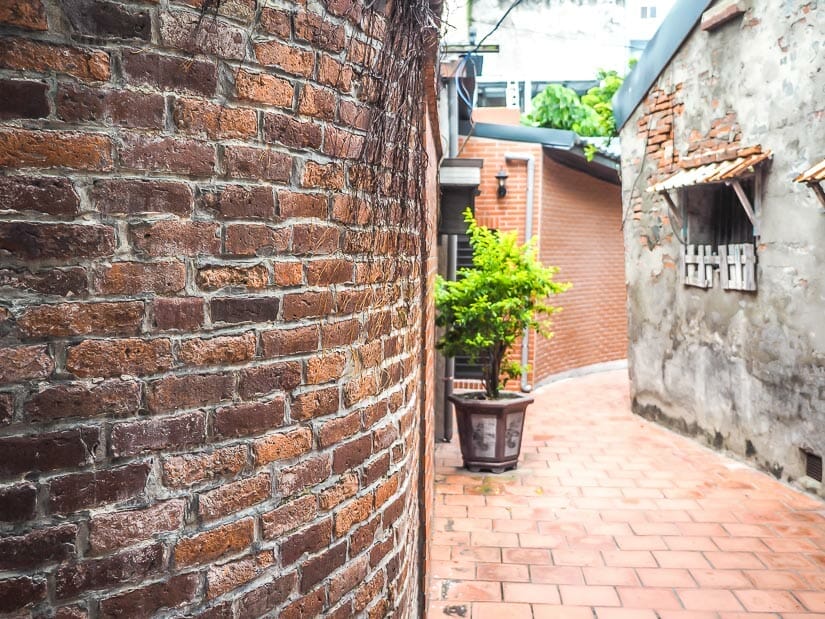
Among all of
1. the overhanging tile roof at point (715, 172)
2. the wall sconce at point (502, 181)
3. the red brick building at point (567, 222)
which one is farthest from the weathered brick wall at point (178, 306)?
the wall sconce at point (502, 181)

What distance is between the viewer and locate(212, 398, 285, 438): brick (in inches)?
57.8

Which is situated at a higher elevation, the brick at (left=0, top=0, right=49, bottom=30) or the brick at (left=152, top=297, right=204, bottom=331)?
the brick at (left=0, top=0, right=49, bottom=30)

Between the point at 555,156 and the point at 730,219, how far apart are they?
436 centimetres

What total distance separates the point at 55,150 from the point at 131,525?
695 millimetres

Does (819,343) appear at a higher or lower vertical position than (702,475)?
higher

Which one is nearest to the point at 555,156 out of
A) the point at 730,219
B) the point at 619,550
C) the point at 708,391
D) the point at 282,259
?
the point at 730,219

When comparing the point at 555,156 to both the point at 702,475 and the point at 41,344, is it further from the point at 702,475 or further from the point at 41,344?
the point at 41,344

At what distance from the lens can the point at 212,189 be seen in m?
1.43

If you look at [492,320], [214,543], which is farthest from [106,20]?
[492,320]

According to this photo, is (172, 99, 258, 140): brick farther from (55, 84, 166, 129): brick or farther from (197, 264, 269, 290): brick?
(197, 264, 269, 290): brick

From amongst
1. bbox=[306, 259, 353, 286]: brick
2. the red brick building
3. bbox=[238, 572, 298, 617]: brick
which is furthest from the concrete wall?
bbox=[238, 572, 298, 617]: brick

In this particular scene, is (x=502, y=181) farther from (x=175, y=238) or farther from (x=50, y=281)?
(x=50, y=281)

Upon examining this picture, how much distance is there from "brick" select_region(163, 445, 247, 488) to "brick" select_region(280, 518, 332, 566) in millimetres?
236

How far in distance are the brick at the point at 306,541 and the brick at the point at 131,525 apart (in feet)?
0.92
